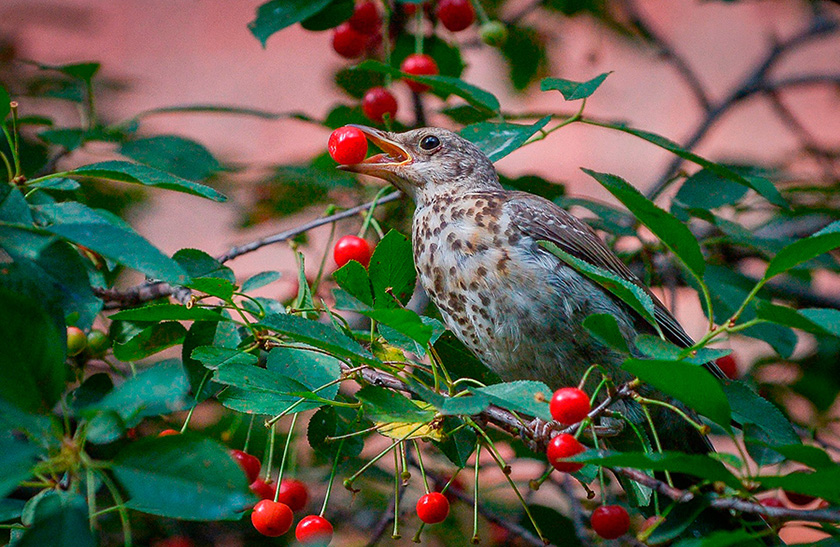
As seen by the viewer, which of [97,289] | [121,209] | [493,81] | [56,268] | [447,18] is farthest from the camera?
[493,81]

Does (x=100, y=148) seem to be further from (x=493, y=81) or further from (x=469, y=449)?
(x=493, y=81)

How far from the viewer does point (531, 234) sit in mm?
1527

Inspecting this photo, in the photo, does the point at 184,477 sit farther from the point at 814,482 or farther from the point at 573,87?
the point at 573,87

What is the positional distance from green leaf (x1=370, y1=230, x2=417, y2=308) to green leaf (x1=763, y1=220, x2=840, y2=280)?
1.71 feet

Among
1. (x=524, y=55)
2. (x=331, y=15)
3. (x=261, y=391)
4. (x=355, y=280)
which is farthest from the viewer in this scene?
(x=524, y=55)

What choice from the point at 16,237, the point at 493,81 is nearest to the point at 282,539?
the point at 16,237

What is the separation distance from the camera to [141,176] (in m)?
1.11

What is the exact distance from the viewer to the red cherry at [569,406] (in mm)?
943

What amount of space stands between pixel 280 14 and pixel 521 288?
2.33ft

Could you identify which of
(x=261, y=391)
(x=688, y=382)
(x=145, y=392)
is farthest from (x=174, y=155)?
(x=688, y=382)

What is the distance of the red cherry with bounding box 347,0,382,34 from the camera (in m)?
1.76

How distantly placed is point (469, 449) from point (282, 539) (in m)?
0.91

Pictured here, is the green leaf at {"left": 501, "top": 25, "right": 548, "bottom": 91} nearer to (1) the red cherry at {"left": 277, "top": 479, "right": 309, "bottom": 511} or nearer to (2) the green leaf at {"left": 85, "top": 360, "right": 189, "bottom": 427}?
(1) the red cherry at {"left": 277, "top": 479, "right": 309, "bottom": 511}

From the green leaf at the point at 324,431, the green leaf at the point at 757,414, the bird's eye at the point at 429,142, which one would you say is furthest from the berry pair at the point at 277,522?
the bird's eye at the point at 429,142
